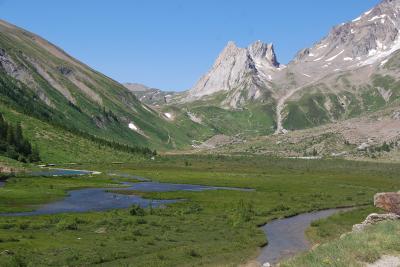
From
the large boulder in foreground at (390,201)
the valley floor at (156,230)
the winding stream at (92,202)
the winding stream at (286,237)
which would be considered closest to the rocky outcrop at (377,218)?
the large boulder in foreground at (390,201)

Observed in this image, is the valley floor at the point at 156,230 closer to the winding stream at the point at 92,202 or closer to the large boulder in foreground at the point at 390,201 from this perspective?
the winding stream at the point at 92,202

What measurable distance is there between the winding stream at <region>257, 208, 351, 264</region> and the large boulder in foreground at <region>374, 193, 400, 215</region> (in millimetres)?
11817

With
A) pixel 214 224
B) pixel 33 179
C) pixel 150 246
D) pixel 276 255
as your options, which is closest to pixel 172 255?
pixel 150 246

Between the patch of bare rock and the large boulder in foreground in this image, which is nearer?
the patch of bare rock

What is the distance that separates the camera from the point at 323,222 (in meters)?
87.1

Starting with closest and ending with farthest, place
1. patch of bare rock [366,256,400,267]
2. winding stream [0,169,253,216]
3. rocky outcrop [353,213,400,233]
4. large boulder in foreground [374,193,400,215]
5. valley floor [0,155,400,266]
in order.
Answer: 1. patch of bare rock [366,256,400,267]
2. rocky outcrop [353,213,400,233]
3. valley floor [0,155,400,266]
4. large boulder in foreground [374,193,400,215]
5. winding stream [0,169,253,216]

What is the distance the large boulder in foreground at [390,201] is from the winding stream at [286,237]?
38.8ft

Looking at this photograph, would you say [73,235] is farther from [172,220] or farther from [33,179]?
[33,179]

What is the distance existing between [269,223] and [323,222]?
9205 mm

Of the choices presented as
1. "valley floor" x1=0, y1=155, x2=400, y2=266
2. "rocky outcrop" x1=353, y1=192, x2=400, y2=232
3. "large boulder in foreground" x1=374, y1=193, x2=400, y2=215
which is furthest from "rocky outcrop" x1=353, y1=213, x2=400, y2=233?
"valley floor" x1=0, y1=155, x2=400, y2=266

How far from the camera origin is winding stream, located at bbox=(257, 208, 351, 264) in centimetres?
6231

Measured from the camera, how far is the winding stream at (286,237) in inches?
2453

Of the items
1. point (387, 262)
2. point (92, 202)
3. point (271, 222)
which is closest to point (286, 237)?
point (271, 222)

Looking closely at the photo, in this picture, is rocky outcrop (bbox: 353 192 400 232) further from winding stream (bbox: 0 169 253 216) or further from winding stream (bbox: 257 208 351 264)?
winding stream (bbox: 0 169 253 216)
